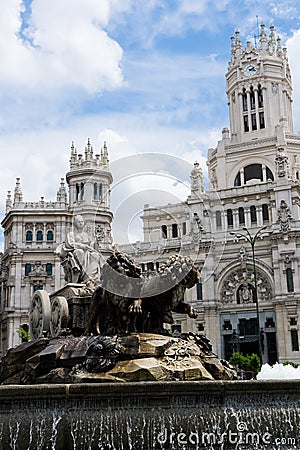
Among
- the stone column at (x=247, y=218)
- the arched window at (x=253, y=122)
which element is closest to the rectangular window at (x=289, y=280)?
the stone column at (x=247, y=218)

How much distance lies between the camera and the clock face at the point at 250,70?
83875mm

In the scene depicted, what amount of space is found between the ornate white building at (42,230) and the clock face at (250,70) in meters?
25.0

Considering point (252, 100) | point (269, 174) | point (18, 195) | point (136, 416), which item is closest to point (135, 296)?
point (136, 416)

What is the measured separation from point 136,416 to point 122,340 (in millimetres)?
2462

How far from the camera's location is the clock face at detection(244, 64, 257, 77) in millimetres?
83875

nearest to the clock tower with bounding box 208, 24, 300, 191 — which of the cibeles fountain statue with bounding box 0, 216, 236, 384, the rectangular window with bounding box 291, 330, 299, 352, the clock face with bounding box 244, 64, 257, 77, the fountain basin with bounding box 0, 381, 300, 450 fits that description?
the clock face with bounding box 244, 64, 257, 77

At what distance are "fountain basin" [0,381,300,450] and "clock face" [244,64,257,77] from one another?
76268 mm

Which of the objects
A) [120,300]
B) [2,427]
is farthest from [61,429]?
[120,300]

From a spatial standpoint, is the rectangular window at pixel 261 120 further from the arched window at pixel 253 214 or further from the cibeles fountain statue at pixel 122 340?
the cibeles fountain statue at pixel 122 340

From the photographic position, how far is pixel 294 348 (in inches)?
2397

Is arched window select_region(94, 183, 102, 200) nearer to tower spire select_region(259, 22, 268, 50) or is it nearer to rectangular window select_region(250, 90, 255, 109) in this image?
rectangular window select_region(250, 90, 255, 109)

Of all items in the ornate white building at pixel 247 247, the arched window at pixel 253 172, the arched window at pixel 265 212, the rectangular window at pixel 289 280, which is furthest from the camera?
the arched window at pixel 253 172

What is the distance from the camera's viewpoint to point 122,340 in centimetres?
1453

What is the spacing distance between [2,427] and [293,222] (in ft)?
180
